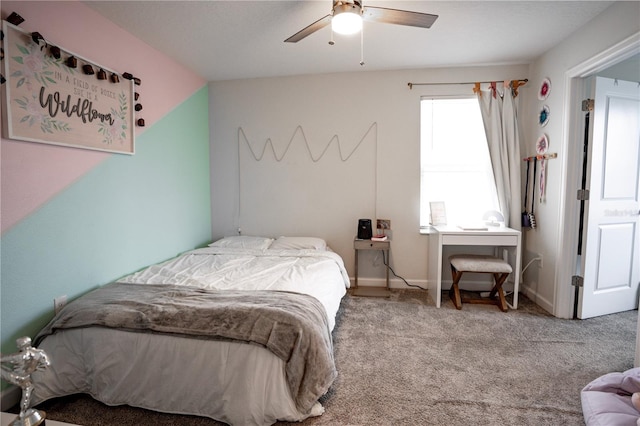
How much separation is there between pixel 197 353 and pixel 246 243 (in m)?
1.84

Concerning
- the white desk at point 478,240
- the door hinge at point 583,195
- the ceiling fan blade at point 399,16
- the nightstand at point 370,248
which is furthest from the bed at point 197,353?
the door hinge at point 583,195

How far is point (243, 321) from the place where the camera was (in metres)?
1.62

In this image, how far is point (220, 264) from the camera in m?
2.73

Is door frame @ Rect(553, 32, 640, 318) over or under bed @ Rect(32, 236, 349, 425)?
over

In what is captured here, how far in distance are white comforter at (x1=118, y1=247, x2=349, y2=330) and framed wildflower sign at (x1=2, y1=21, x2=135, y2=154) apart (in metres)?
1.04

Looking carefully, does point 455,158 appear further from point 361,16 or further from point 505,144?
point 361,16

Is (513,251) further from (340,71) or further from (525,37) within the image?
(340,71)

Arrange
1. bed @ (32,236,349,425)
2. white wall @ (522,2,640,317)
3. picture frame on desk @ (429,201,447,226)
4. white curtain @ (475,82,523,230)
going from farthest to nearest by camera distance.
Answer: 1. picture frame on desk @ (429,201,447,226)
2. white curtain @ (475,82,523,230)
3. white wall @ (522,2,640,317)
4. bed @ (32,236,349,425)

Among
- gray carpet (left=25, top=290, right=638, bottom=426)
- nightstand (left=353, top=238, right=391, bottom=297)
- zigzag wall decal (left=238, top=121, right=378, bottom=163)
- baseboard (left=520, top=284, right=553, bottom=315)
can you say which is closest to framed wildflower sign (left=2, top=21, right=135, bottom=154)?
zigzag wall decal (left=238, top=121, right=378, bottom=163)

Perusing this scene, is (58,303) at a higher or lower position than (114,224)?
lower

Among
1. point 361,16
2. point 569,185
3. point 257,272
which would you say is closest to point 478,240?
point 569,185

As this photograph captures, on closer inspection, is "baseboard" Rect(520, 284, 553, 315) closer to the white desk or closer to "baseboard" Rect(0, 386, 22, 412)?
the white desk

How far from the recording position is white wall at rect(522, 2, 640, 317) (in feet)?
8.10

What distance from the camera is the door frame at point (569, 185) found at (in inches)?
104
